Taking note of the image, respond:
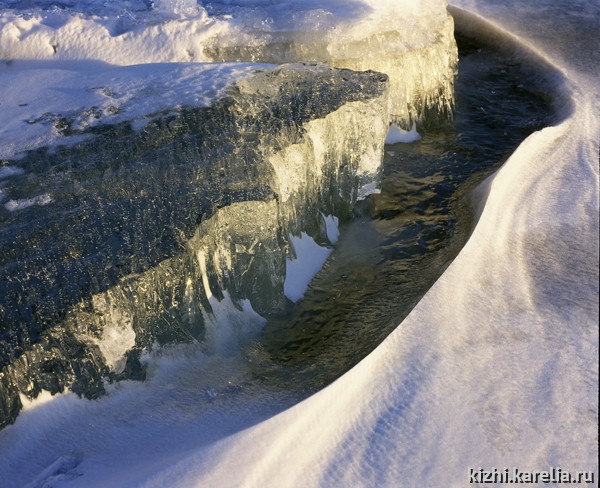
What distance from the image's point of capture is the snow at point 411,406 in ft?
5.83

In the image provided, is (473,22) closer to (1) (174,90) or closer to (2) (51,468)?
(1) (174,90)

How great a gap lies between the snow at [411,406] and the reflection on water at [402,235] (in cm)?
16

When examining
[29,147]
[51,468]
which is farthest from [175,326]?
[29,147]

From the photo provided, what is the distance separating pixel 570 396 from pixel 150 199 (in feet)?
4.25

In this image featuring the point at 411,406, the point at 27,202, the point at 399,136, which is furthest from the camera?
the point at 399,136

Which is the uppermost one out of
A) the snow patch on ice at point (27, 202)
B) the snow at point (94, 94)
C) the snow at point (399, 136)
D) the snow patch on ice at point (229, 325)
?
the snow at point (94, 94)

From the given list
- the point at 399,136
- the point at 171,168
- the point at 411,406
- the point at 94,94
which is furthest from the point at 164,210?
the point at 399,136

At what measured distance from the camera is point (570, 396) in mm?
1932

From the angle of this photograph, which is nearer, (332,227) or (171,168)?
(171,168)

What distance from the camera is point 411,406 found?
1928mm

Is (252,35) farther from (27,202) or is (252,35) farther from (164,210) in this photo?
(27,202)

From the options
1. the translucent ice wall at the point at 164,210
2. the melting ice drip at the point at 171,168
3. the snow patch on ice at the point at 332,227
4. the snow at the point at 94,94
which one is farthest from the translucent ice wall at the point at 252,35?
the snow patch on ice at the point at 332,227

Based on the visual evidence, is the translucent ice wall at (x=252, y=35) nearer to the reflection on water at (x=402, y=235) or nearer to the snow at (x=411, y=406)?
the reflection on water at (x=402, y=235)

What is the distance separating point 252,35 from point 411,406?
2039 mm
